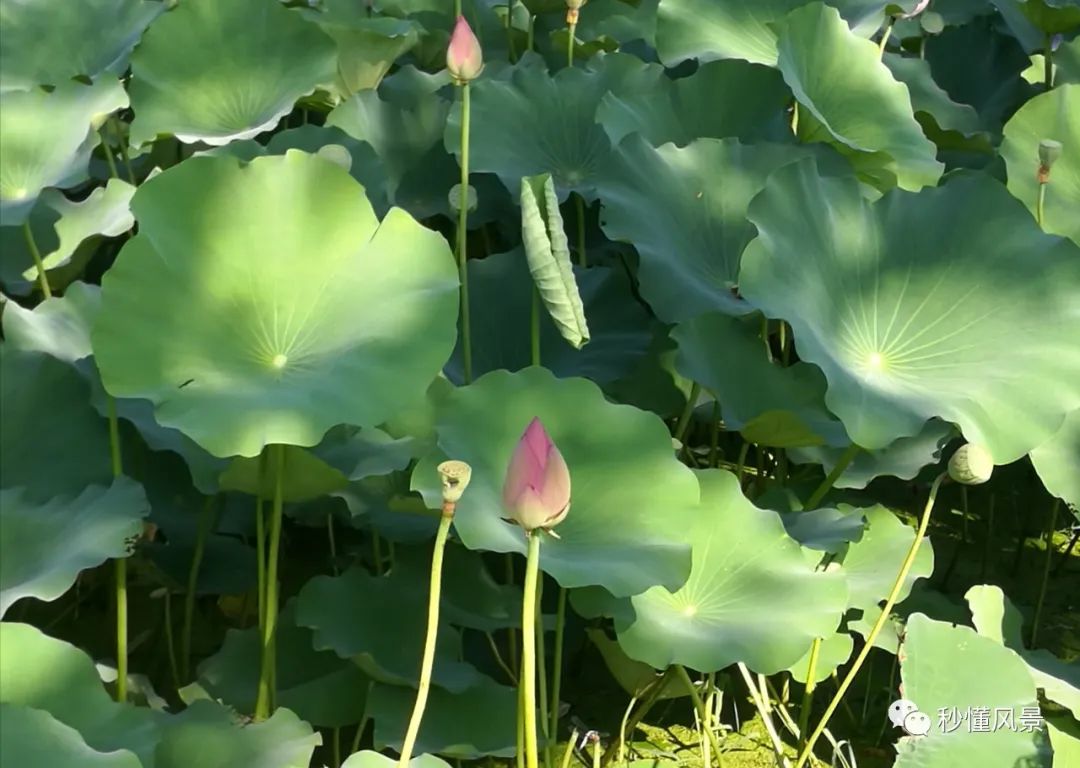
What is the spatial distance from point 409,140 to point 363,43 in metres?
0.18

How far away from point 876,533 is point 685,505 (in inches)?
16.7

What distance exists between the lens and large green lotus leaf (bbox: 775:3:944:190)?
1.67m

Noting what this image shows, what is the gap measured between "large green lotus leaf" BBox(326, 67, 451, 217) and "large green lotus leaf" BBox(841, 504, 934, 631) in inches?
29.5

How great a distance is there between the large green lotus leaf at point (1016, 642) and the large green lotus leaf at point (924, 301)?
227mm

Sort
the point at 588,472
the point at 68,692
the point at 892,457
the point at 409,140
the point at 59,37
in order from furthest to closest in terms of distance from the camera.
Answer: the point at 59,37, the point at 409,140, the point at 892,457, the point at 588,472, the point at 68,692

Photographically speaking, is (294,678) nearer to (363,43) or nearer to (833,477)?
(833,477)

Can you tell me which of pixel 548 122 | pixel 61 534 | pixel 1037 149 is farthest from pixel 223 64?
pixel 1037 149

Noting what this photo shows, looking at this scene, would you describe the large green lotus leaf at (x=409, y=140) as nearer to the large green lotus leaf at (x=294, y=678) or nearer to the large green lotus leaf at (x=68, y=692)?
the large green lotus leaf at (x=294, y=678)

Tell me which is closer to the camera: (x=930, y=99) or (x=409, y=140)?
(x=409, y=140)

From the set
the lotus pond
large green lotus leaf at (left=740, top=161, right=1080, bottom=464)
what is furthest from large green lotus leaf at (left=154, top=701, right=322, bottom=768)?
large green lotus leaf at (left=740, top=161, right=1080, bottom=464)

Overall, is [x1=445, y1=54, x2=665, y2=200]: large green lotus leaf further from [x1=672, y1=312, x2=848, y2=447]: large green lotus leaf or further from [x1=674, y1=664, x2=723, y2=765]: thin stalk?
[x1=674, y1=664, x2=723, y2=765]: thin stalk

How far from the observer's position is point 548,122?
175 cm

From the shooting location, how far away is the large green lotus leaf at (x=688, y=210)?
56.6 inches

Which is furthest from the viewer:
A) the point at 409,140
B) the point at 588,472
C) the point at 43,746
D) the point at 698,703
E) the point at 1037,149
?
the point at 409,140
